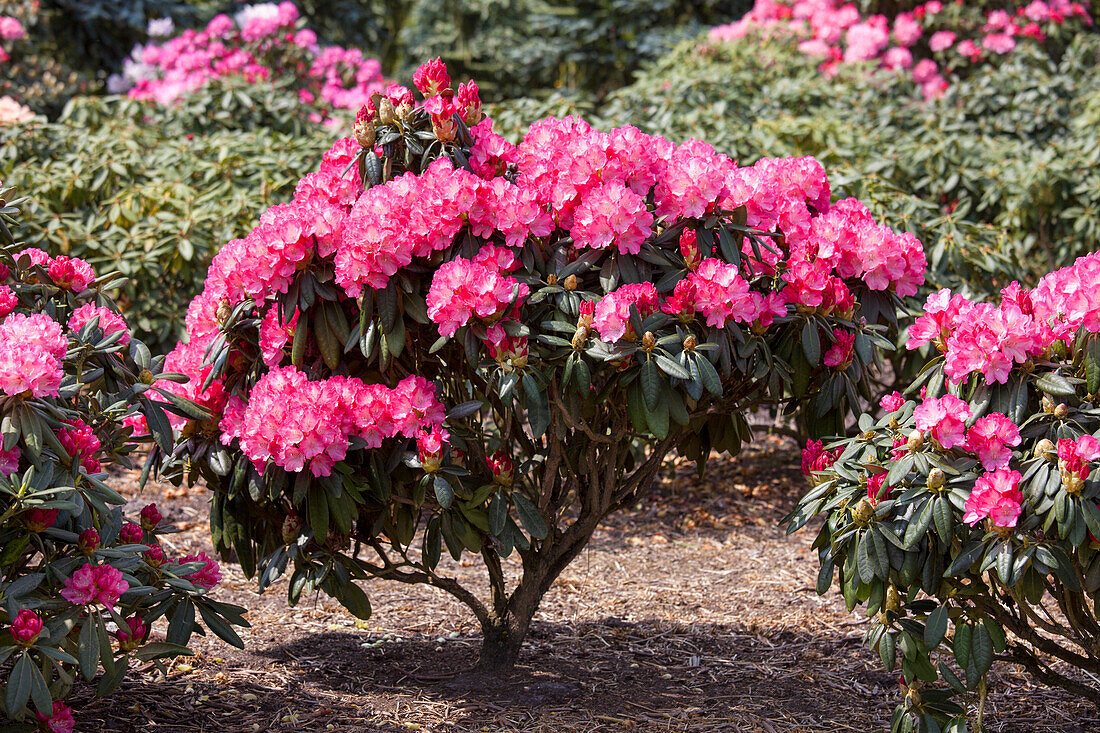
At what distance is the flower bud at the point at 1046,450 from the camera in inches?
78.1

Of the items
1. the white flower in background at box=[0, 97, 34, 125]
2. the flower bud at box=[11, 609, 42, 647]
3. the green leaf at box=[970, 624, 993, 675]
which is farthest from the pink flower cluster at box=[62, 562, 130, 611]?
the white flower in background at box=[0, 97, 34, 125]

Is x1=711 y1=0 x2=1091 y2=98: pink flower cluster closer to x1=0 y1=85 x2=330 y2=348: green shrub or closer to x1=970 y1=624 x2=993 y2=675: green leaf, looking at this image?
x1=0 y1=85 x2=330 y2=348: green shrub

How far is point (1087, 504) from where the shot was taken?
1.92 m

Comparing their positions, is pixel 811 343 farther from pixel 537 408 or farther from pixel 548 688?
pixel 548 688

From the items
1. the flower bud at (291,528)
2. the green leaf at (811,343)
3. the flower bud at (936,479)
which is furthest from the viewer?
the flower bud at (291,528)

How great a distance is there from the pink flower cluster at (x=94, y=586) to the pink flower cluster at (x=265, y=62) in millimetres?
5044

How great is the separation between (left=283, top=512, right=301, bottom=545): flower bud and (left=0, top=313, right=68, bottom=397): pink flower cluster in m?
0.64

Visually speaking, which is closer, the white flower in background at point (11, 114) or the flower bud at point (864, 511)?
the flower bud at point (864, 511)

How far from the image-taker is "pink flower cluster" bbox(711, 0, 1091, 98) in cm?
729

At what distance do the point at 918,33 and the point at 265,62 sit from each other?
15.4ft

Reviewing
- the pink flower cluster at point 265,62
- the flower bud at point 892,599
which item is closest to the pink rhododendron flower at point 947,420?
the flower bud at point 892,599

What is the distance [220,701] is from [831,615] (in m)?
1.94

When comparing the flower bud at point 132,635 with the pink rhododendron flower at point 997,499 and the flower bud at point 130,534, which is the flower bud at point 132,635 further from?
the pink rhododendron flower at point 997,499

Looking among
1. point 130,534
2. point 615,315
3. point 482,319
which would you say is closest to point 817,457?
point 615,315
